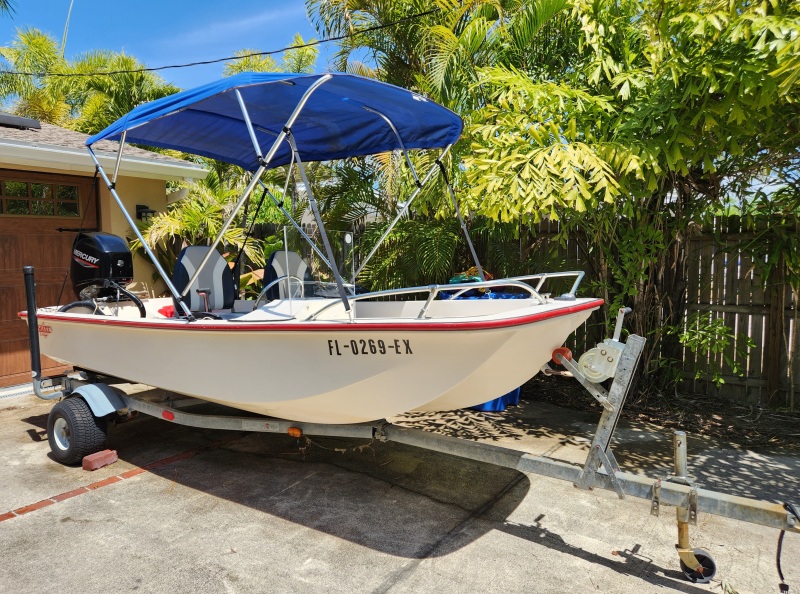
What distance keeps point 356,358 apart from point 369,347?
12 centimetres

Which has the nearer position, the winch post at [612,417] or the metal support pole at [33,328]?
the winch post at [612,417]

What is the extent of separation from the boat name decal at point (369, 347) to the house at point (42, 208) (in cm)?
476

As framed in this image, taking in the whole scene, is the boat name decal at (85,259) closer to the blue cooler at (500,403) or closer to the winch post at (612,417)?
the blue cooler at (500,403)

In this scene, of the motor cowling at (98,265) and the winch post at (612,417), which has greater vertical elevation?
the motor cowling at (98,265)

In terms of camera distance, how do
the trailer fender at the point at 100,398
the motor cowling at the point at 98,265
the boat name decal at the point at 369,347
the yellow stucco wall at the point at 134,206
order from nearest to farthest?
the boat name decal at the point at 369,347, the trailer fender at the point at 100,398, the motor cowling at the point at 98,265, the yellow stucco wall at the point at 134,206

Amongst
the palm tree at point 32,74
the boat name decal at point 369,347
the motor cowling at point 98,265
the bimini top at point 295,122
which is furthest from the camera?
the palm tree at point 32,74

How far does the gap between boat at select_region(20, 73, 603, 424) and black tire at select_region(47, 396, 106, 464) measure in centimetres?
38

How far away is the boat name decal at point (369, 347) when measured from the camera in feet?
10.7

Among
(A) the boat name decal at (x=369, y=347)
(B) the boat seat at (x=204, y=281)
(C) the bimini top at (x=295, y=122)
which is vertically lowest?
(A) the boat name decal at (x=369, y=347)

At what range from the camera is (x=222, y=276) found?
556 cm

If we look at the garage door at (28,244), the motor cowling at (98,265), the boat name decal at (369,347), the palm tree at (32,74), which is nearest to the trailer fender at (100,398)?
the motor cowling at (98,265)

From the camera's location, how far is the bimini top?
13.1 feet

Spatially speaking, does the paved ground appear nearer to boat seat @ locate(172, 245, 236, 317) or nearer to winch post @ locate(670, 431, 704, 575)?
winch post @ locate(670, 431, 704, 575)

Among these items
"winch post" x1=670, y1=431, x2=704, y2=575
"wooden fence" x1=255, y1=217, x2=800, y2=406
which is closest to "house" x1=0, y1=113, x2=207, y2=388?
"wooden fence" x1=255, y1=217, x2=800, y2=406
